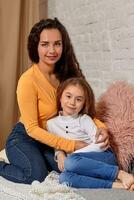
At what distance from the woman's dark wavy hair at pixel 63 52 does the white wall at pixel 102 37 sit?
0.42 m

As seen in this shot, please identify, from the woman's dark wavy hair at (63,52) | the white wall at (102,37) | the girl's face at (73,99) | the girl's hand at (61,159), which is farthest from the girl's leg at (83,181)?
the white wall at (102,37)

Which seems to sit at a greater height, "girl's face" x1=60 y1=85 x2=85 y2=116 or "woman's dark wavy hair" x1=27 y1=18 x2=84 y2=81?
"woman's dark wavy hair" x1=27 y1=18 x2=84 y2=81

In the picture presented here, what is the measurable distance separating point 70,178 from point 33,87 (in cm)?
48

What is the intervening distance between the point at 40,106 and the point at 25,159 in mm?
267

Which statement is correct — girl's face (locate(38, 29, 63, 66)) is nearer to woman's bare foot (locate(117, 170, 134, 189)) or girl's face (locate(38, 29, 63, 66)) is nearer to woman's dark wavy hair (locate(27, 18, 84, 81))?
woman's dark wavy hair (locate(27, 18, 84, 81))

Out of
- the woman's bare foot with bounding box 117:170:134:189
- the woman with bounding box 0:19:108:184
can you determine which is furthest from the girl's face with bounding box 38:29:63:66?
Answer: the woman's bare foot with bounding box 117:170:134:189

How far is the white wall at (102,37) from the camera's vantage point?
239 cm

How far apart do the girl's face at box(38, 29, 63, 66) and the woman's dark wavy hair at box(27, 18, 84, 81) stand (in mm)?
27

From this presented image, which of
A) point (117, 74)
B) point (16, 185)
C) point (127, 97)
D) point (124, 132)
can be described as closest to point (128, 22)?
point (117, 74)

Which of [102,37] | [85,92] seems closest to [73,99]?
[85,92]

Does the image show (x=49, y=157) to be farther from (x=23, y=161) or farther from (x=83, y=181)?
(x=83, y=181)

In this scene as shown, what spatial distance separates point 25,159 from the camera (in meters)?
1.95

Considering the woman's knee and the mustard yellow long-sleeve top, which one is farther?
the mustard yellow long-sleeve top

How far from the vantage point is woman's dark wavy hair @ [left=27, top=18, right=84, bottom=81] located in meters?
2.05
